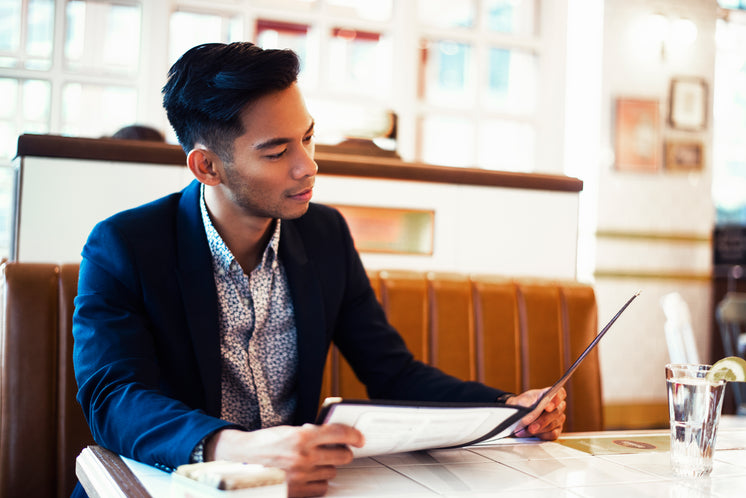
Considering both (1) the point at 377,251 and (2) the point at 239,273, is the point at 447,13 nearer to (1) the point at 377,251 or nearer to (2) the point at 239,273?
(1) the point at 377,251

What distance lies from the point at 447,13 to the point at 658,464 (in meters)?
4.47

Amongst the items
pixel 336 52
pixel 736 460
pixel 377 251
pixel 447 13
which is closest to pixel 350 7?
pixel 336 52

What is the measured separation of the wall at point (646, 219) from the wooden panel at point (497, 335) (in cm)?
335

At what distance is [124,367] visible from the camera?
111 cm

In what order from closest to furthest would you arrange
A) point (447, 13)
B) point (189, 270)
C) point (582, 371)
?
point (189, 270)
point (582, 371)
point (447, 13)

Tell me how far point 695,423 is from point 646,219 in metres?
4.40

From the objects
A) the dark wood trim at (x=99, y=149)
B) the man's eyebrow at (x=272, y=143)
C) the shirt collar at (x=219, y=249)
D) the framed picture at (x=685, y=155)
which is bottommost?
the shirt collar at (x=219, y=249)

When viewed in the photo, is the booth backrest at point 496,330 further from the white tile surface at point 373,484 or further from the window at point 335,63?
the window at point 335,63

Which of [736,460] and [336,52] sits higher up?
[336,52]

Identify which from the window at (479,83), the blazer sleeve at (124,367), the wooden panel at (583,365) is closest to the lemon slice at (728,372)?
the blazer sleeve at (124,367)

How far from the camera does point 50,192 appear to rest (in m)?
1.74

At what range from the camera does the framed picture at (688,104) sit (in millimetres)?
5203

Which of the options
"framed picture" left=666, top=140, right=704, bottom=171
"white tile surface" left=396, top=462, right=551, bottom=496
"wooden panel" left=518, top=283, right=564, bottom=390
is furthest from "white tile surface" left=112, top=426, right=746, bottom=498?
"framed picture" left=666, top=140, right=704, bottom=171

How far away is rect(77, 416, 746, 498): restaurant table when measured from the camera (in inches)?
34.9
